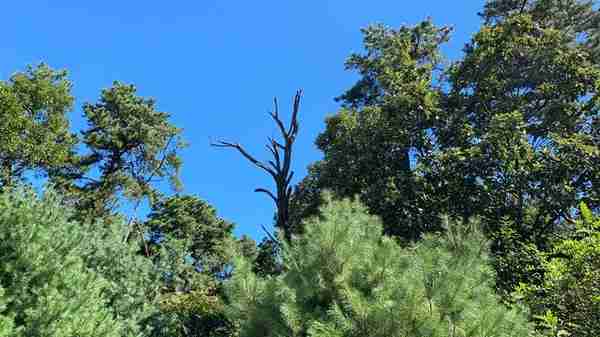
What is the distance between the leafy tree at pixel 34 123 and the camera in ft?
53.0

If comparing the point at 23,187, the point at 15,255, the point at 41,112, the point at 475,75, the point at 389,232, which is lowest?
the point at 15,255

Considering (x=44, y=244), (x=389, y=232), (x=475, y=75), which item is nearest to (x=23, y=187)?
(x=44, y=244)

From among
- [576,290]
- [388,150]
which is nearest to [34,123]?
[388,150]

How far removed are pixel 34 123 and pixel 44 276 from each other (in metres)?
15.0

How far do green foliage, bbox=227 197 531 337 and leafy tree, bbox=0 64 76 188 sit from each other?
14911mm

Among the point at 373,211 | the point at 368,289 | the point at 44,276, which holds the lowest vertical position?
the point at 368,289

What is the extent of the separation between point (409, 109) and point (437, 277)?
813 cm

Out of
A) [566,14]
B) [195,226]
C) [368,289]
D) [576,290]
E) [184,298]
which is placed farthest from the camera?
[195,226]

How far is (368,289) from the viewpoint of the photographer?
13.0 feet

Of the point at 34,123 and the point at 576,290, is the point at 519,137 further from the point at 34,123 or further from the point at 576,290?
the point at 34,123

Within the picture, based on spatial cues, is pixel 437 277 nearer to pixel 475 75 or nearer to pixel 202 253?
pixel 475 75

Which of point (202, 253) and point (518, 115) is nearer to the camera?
point (518, 115)

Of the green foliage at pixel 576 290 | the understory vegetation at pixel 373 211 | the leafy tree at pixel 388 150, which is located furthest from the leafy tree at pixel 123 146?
the green foliage at pixel 576 290

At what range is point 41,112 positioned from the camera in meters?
18.1
